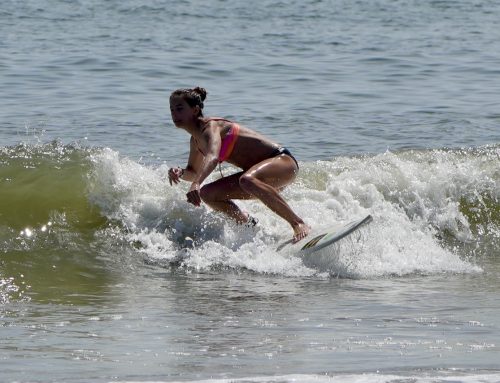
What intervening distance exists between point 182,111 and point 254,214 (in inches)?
65.8

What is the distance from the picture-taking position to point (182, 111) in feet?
29.4

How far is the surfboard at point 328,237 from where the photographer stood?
884 centimetres

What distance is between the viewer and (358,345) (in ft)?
21.2

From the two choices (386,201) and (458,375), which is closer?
(458,375)

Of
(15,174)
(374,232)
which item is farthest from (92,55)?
(374,232)

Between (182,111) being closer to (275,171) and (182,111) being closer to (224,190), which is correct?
(224,190)

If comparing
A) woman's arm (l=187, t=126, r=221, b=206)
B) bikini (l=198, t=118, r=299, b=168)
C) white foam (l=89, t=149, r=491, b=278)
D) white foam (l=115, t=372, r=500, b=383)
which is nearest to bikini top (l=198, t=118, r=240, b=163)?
bikini (l=198, t=118, r=299, b=168)

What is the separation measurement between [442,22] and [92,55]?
30.7 feet

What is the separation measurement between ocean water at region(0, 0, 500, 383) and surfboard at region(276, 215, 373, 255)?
0.36ft

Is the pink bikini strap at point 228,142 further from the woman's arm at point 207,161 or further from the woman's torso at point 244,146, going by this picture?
the woman's arm at point 207,161

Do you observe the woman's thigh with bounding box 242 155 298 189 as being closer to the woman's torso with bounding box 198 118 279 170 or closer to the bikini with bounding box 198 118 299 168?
the woman's torso with bounding box 198 118 279 170

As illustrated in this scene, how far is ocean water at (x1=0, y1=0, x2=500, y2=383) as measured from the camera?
639 cm

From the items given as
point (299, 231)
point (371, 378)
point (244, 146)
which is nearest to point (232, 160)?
point (244, 146)

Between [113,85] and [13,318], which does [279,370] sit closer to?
[13,318]
